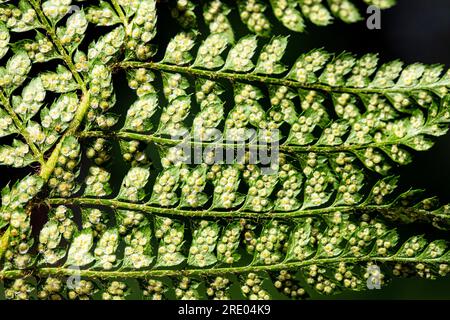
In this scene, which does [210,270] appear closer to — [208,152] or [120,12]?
[208,152]

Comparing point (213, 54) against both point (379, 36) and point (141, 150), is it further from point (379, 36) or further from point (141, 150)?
point (379, 36)

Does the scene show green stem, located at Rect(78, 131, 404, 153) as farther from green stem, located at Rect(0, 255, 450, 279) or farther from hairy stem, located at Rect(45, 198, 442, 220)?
green stem, located at Rect(0, 255, 450, 279)

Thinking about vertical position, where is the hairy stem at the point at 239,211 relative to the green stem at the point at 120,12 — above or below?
below

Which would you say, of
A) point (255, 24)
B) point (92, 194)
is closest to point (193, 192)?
point (92, 194)

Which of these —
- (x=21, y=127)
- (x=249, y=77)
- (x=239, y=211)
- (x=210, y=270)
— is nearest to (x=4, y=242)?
(x=21, y=127)

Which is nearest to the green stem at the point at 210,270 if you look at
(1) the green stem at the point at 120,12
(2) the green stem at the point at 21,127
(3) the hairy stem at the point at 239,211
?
(3) the hairy stem at the point at 239,211

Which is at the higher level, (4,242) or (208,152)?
(208,152)

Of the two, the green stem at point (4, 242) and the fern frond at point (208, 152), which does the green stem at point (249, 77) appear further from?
the green stem at point (4, 242)

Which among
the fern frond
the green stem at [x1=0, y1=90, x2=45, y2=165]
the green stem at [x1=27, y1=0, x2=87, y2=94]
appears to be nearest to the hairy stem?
the fern frond
